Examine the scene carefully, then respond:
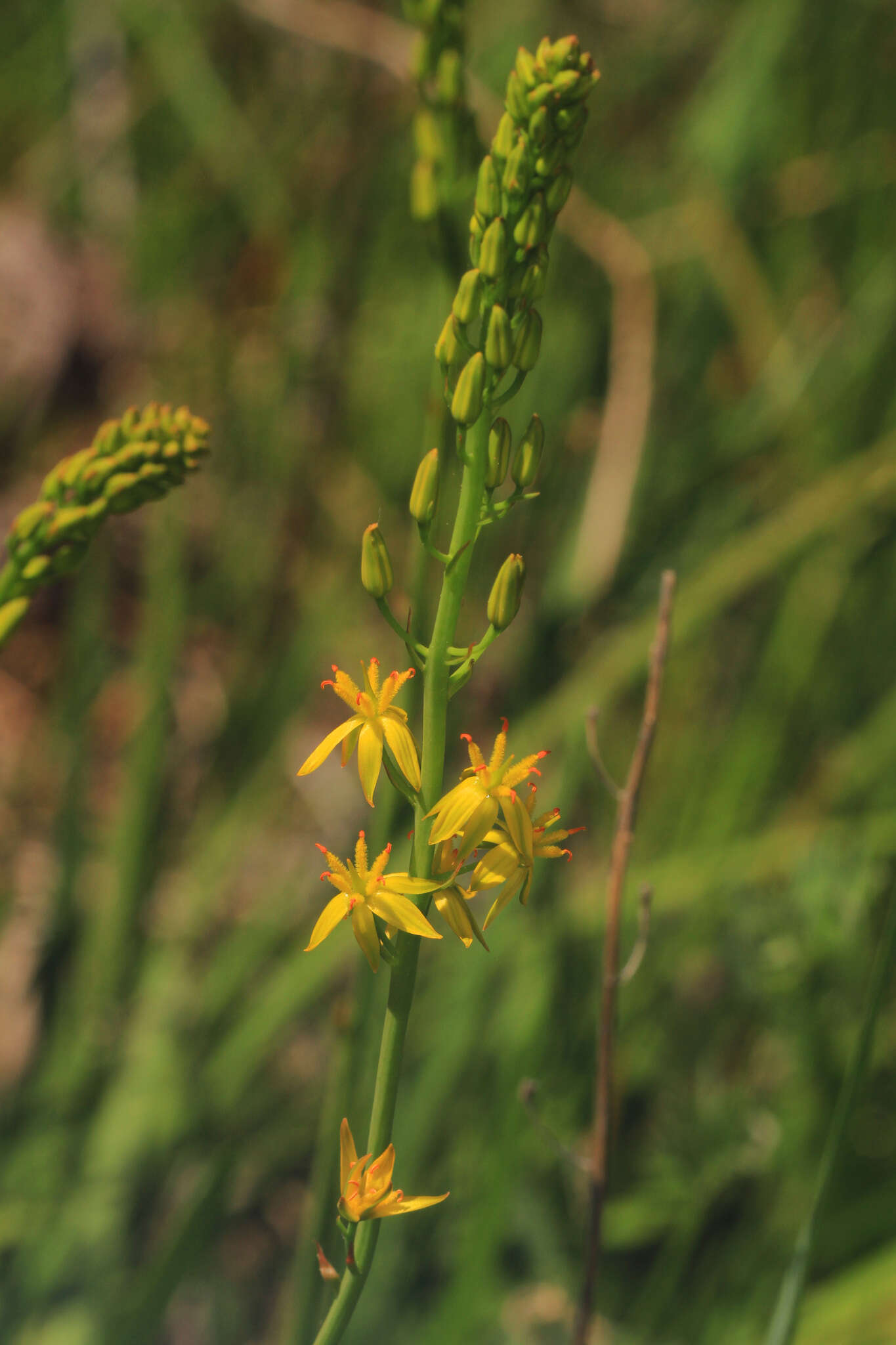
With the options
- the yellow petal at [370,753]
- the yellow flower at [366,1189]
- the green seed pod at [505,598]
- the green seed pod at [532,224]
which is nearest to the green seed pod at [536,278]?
the green seed pod at [532,224]

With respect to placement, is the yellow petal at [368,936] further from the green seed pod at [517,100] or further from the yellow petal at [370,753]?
the green seed pod at [517,100]

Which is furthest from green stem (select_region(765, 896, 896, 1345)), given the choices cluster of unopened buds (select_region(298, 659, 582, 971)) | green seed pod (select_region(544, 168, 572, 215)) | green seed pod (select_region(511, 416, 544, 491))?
green seed pod (select_region(544, 168, 572, 215))

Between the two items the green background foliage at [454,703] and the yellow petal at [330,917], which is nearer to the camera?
the yellow petal at [330,917]

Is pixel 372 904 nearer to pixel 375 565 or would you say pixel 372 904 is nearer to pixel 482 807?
pixel 482 807

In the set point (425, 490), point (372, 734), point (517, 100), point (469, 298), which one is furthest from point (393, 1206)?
point (517, 100)

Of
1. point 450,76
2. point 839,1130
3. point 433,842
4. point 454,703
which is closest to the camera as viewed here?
point 433,842
